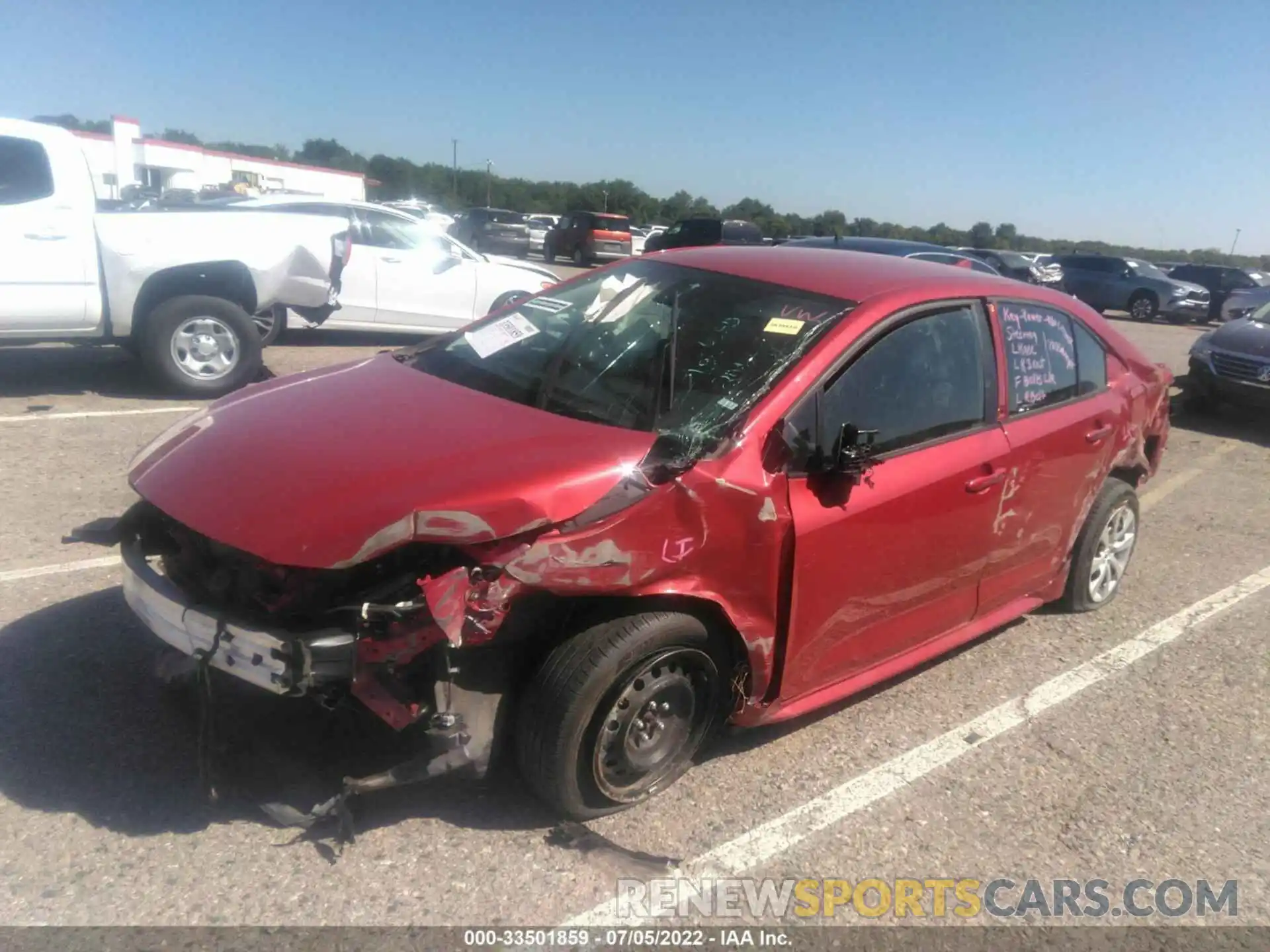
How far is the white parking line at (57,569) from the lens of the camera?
14.1ft

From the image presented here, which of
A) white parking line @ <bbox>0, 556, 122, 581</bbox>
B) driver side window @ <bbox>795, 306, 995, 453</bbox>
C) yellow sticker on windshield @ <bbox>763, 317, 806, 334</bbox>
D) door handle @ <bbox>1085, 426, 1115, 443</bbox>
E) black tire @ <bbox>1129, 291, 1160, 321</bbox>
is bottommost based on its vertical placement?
white parking line @ <bbox>0, 556, 122, 581</bbox>

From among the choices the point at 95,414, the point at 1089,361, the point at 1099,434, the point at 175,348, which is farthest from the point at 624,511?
the point at 175,348

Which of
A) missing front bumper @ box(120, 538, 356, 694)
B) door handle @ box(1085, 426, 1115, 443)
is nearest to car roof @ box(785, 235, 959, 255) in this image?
door handle @ box(1085, 426, 1115, 443)

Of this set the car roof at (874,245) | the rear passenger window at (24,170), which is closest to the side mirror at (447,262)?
the rear passenger window at (24,170)

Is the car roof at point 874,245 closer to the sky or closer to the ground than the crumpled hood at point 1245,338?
A: closer to the sky

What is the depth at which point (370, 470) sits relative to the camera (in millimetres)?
2850

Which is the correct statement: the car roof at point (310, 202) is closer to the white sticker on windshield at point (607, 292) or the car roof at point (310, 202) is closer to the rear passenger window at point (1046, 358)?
the white sticker on windshield at point (607, 292)

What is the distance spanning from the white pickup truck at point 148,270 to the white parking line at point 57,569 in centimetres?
351

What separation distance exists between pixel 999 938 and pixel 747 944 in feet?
2.41

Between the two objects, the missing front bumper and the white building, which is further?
the white building

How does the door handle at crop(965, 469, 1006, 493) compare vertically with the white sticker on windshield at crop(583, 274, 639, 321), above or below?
below

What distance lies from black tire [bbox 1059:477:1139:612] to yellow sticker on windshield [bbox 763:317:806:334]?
6.78 ft

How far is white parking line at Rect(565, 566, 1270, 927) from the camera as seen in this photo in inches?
115

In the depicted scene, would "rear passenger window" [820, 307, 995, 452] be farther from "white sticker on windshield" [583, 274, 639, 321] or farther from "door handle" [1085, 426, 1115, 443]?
"white sticker on windshield" [583, 274, 639, 321]
